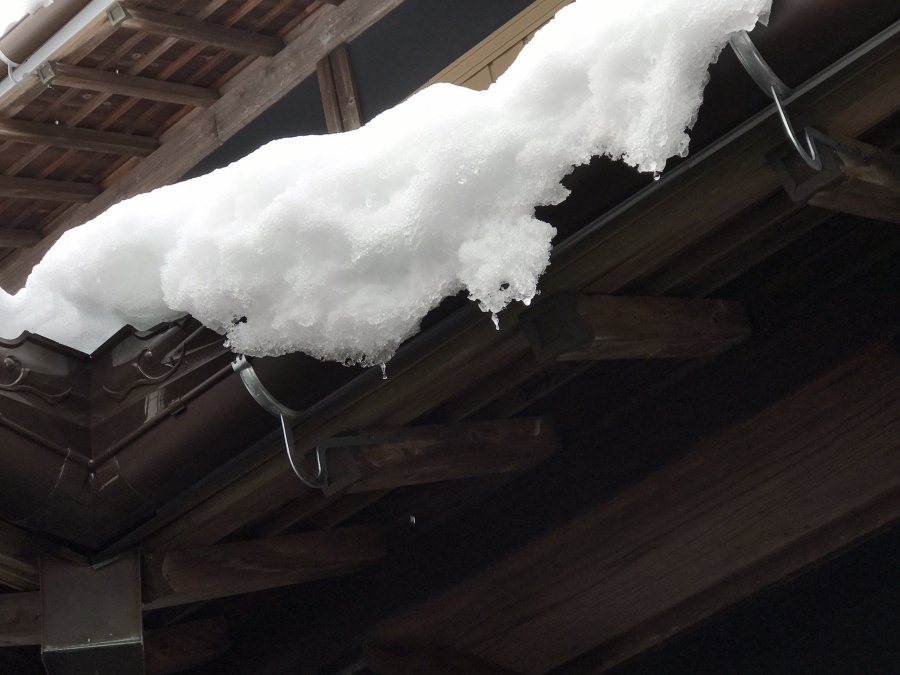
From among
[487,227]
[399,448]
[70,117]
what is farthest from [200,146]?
[487,227]

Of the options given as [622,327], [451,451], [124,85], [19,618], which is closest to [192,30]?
[124,85]

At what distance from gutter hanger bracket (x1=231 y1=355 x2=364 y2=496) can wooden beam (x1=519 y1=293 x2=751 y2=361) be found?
0.45m

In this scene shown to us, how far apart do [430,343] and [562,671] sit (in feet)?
4.67

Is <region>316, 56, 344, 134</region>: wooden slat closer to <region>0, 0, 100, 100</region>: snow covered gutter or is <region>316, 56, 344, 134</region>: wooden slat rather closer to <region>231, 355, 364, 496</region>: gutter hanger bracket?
<region>0, 0, 100, 100</region>: snow covered gutter

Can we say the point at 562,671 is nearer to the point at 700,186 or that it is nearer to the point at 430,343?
the point at 430,343

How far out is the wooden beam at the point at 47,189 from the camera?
12.2 ft

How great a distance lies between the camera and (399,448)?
2.03m

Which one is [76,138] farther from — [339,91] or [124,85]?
[339,91]

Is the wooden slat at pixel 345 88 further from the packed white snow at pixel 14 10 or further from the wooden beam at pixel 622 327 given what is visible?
the wooden beam at pixel 622 327

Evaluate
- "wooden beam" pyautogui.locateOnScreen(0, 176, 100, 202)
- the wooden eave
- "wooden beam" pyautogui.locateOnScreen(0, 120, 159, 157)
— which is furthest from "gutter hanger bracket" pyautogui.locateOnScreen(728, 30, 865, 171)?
"wooden beam" pyautogui.locateOnScreen(0, 176, 100, 202)

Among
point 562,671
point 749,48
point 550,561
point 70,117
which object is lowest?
point 562,671

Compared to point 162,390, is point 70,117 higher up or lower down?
higher up

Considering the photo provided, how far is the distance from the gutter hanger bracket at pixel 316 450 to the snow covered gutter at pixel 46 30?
65.4 inches

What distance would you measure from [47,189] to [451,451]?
99.9 inches
